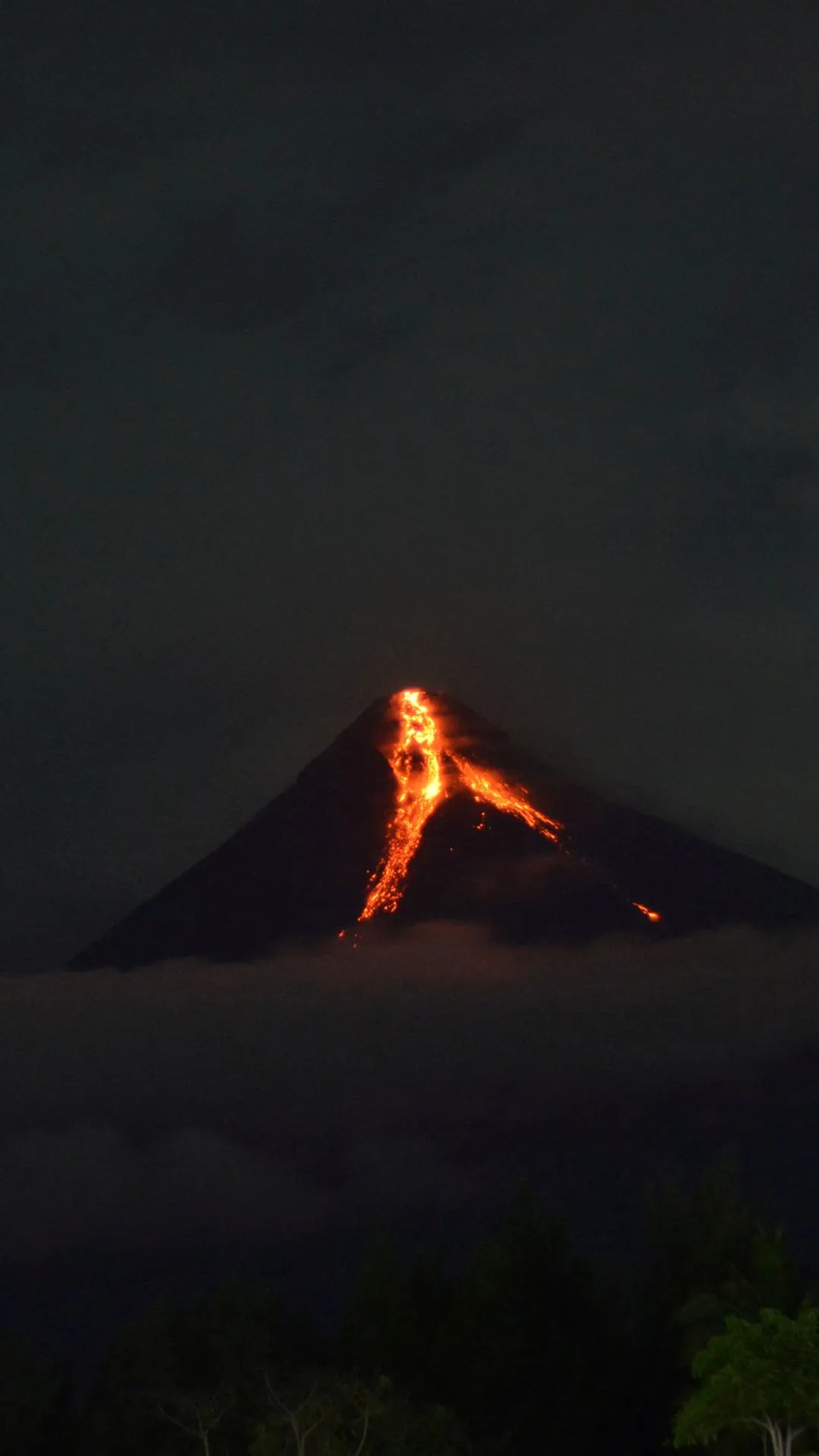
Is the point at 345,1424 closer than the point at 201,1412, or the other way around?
the point at 201,1412

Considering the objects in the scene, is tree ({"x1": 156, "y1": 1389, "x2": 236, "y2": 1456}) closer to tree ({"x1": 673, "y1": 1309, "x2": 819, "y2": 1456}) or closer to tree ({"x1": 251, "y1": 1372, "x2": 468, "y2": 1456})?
tree ({"x1": 251, "y1": 1372, "x2": 468, "y2": 1456})

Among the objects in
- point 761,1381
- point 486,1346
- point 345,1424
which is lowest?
point 345,1424

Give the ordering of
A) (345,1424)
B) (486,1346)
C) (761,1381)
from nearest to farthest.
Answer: (761,1381) < (345,1424) < (486,1346)

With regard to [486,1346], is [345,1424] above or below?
below

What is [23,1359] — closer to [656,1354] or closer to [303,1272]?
[656,1354]

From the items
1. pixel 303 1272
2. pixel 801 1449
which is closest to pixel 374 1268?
pixel 801 1449

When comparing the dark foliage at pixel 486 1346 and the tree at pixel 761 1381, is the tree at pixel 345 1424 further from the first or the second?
the tree at pixel 761 1381

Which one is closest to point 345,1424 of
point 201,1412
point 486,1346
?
point 201,1412

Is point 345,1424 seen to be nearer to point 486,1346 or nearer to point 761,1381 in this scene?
point 761,1381
